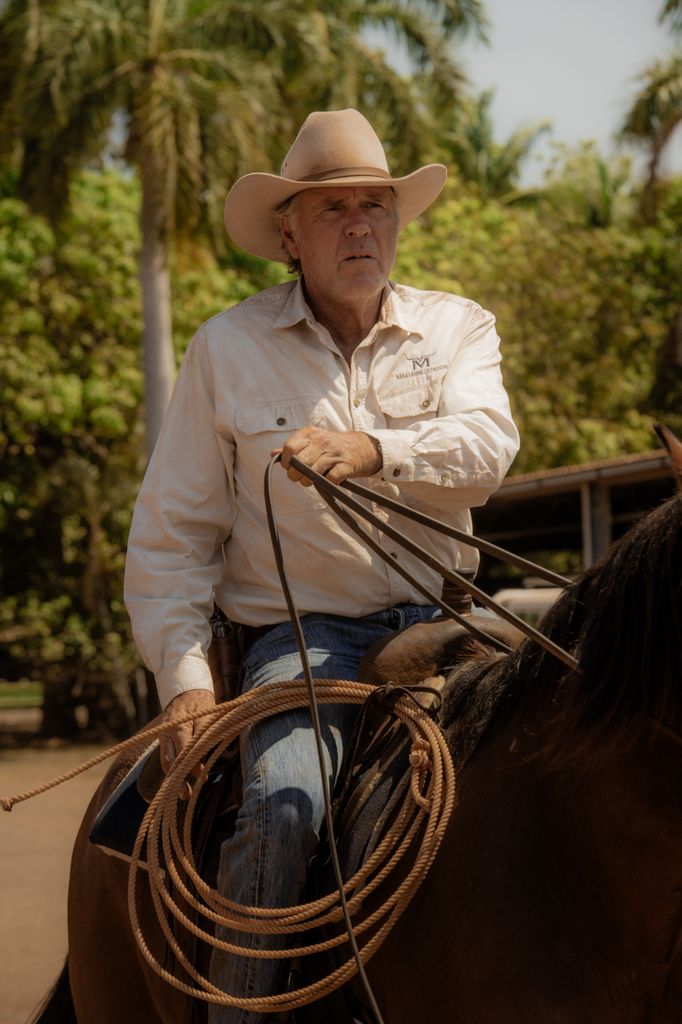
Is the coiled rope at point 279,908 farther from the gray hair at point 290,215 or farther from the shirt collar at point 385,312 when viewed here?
the gray hair at point 290,215

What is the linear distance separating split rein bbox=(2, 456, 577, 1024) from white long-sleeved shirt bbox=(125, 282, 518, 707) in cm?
25

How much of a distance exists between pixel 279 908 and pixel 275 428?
1.11 metres

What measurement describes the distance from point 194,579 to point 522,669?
38.3 inches

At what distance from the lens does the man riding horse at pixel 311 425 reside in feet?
10.3

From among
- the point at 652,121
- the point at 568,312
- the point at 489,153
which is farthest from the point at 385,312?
the point at 489,153

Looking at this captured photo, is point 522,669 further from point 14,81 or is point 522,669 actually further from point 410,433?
point 14,81

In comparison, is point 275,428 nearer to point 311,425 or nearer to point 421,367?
point 311,425

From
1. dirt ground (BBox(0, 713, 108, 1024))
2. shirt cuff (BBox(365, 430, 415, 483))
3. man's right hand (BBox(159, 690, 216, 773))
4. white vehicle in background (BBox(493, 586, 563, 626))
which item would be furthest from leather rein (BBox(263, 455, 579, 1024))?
white vehicle in background (BBox(493, 586, 563, 626))

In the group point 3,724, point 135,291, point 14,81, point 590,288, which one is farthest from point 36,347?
point 590,288

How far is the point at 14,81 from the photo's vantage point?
1741 cm

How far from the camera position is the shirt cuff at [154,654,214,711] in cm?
315

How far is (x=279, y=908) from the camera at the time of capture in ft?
9.18

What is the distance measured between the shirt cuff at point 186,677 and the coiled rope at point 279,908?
9 cm

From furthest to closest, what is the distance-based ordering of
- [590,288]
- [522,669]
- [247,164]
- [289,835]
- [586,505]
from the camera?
[590,288], [247,164], [586,505], [289,835], [522,669]
